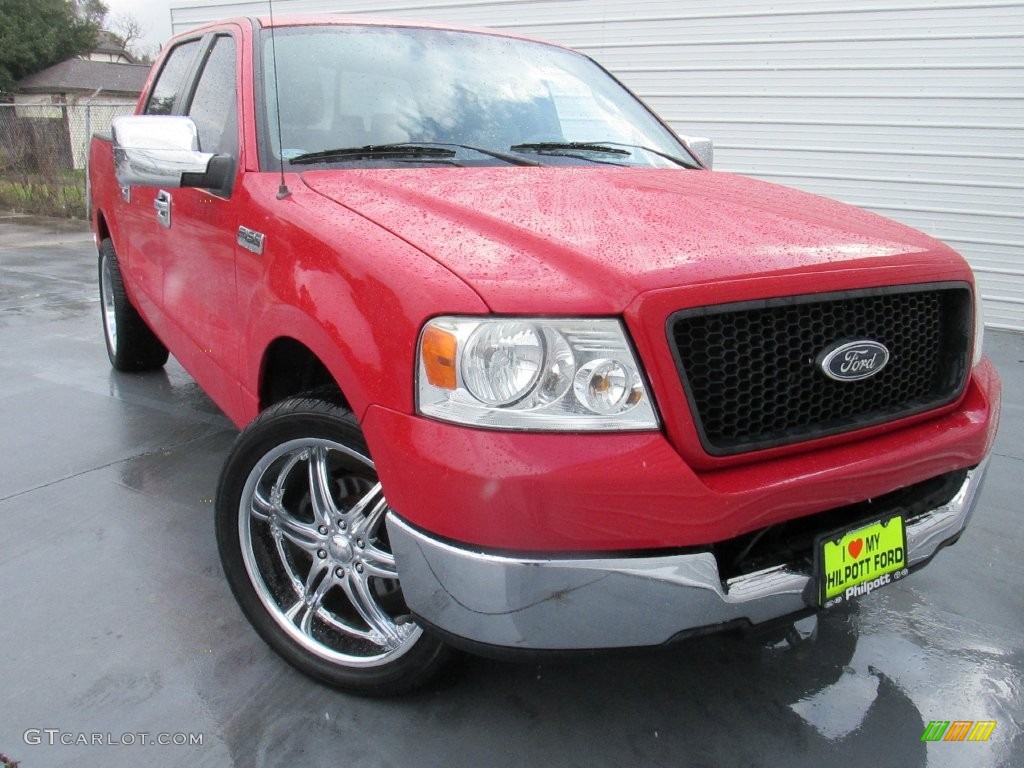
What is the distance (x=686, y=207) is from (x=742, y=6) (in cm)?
668

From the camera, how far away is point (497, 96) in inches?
115

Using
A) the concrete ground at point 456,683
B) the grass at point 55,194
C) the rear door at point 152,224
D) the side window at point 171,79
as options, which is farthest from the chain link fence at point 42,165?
the concrete ground at point 456,683

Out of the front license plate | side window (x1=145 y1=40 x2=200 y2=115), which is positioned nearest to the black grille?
the front license plate

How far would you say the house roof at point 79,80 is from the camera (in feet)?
128

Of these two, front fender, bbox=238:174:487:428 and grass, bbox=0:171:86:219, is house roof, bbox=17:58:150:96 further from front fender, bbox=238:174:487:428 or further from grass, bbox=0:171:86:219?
front fender, bbox=238:174:487:428

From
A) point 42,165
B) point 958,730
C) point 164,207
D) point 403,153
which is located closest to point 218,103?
point 164,207

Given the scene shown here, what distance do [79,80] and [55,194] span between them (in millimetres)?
31574

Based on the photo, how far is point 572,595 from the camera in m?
1.63

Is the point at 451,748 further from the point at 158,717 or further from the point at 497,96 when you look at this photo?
the point at 497,96

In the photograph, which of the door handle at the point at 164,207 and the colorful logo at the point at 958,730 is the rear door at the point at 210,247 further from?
the colorful logo at the point at 958,730

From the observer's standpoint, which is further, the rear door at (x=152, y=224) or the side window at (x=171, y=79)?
the side window at (x=171, y=79)

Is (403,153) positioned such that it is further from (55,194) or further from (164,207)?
(55,194)

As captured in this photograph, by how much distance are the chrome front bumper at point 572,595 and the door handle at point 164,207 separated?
1.97 m

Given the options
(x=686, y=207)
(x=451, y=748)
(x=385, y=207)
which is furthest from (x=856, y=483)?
(x=385, y=207)
